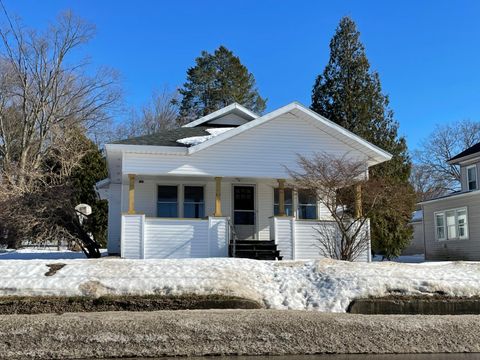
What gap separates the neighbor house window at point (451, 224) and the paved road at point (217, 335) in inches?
708

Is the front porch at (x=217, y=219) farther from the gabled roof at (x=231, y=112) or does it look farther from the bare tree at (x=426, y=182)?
the bare tree at (x=426, y=182)

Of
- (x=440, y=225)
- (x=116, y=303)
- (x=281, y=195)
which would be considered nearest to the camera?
(x=116, y=303)

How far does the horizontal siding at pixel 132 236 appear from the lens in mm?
17344

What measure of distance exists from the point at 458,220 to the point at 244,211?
12668 millimetres

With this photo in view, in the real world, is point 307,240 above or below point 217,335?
above

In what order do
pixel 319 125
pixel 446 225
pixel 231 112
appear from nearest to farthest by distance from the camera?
pixel 319 125 < pixel 231 112 < pixel 446 225

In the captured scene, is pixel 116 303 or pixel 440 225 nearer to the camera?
pixel 116 303

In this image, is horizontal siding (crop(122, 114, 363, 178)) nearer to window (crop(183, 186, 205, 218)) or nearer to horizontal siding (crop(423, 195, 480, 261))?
window (crop(183, 186, 205, 218))

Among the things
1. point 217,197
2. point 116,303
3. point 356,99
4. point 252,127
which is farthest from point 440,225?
point 116,303

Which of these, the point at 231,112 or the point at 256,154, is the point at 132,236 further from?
the point at 231,112

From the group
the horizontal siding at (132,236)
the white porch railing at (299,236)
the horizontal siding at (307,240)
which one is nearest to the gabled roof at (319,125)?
the white porch railing at (299,236)

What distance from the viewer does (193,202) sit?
19938 millimetres

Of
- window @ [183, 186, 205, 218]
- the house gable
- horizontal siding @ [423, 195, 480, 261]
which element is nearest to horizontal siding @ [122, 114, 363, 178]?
the house gable

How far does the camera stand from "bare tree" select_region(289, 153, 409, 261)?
17031 millimetres
